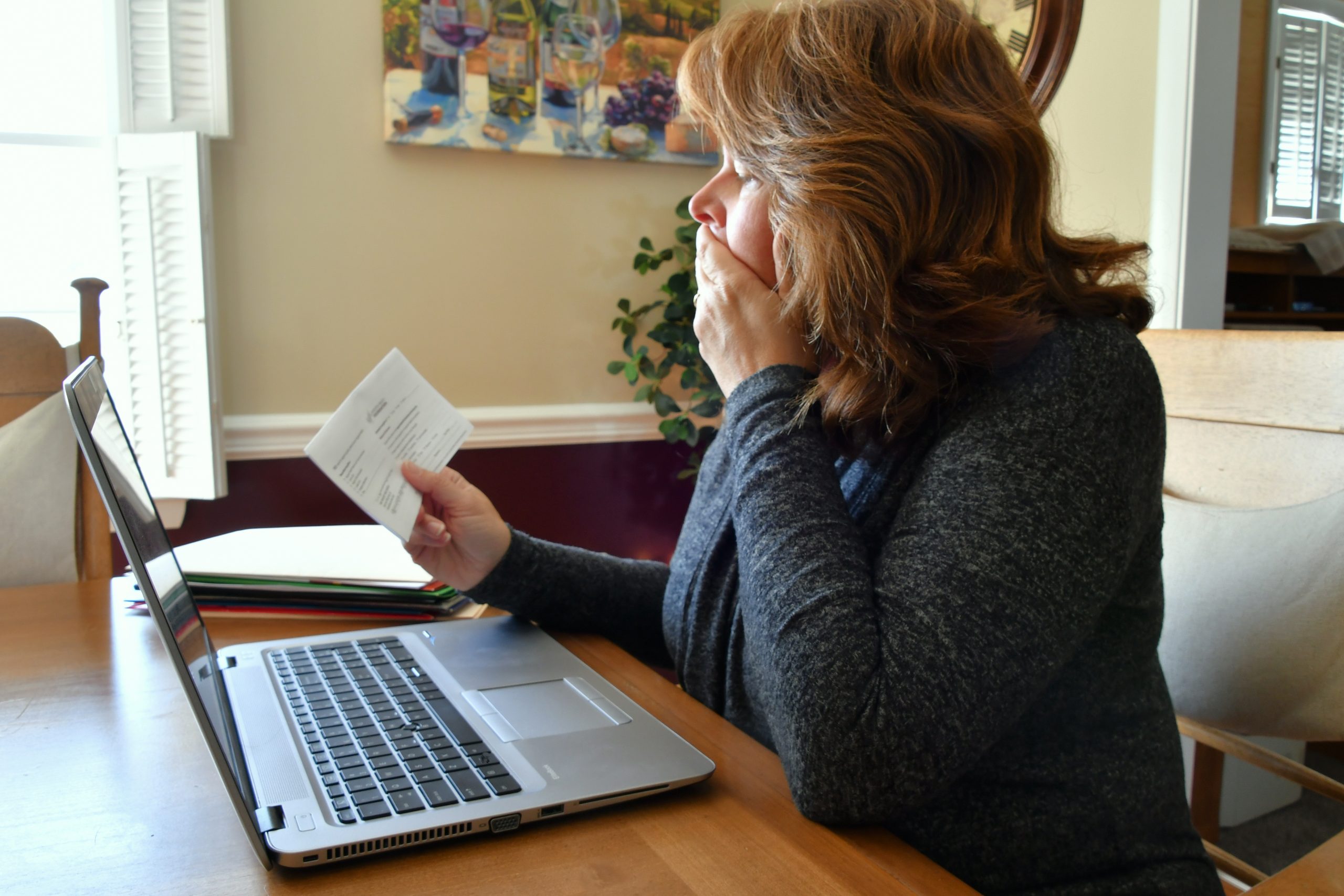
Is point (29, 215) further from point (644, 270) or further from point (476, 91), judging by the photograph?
Result: point (644, 270)

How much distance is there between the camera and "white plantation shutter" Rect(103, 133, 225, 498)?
77.2 inches

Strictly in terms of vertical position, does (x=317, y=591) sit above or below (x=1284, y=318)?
below

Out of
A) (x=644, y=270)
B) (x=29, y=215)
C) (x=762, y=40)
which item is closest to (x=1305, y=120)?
(x=644, y=270)

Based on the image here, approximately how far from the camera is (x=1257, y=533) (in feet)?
3.05

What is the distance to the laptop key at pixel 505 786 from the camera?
59 centimetres

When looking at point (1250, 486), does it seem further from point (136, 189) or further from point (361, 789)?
point (136, 189)

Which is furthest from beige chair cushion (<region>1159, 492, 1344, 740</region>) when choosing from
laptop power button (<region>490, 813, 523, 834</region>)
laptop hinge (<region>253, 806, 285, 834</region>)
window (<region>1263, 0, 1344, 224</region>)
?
window (<region>1263, 0, 1344, 224</region>)

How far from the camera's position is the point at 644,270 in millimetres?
2396

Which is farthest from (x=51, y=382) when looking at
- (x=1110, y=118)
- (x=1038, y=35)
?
(x=1110, y=118)

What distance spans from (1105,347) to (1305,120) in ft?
9.74

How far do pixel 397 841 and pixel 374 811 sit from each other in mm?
33

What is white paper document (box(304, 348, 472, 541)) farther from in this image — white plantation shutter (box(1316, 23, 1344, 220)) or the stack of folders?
white plantation shutter (box(1316, 23, 1344, 220))

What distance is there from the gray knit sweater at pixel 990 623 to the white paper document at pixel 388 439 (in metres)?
0.29

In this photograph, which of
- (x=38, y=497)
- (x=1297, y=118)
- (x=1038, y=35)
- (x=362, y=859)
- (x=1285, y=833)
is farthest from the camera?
(x=1297, y=118)
